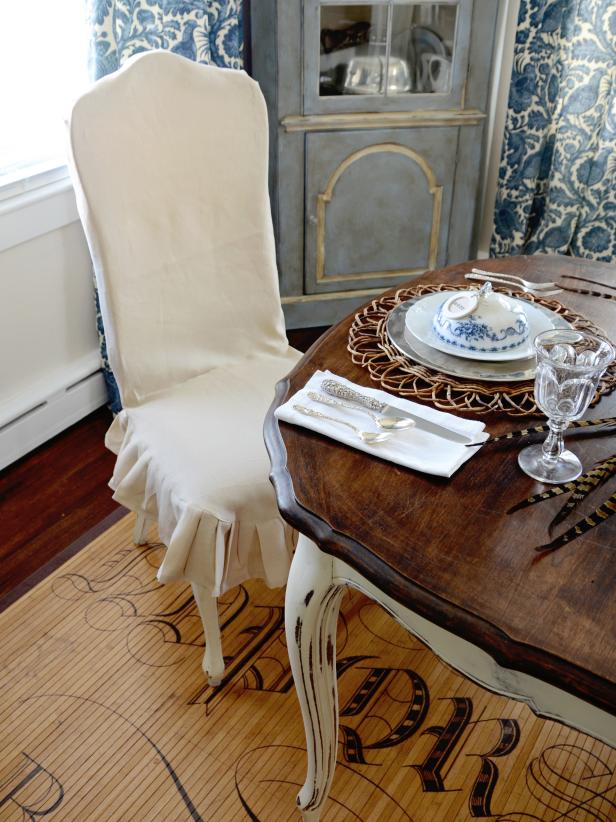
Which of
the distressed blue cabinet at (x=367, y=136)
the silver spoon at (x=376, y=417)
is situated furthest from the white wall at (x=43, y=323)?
the silver spoon at (x=376, y=417)

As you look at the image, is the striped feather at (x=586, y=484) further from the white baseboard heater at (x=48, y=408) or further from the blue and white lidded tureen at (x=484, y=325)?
the white baseboard heater at (x=48, y=408)

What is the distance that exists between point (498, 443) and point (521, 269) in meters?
Result: 0.65

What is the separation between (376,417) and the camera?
118 cm

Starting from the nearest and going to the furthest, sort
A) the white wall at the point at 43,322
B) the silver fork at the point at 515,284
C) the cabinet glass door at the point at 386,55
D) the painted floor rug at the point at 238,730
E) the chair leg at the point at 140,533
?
the painted floor rug at the point at 238,730, the silver fork at the point at 515,284, the chair leg at the point at 140,533, the white wall at the point at 43,322, the cabinet glass door at the point at 386,55

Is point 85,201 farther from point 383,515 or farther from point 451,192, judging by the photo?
point 451,192

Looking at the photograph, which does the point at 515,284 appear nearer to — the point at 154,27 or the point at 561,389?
the point at 561,389

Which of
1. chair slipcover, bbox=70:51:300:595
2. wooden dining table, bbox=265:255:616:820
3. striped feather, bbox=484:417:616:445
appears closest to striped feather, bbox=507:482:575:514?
wooden dining table, bbox=265:255:616:820

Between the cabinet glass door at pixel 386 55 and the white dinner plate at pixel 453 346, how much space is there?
131 centimetres

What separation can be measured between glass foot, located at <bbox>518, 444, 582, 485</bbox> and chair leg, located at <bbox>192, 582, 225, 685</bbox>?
0.70 m

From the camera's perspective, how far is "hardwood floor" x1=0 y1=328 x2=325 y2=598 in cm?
199

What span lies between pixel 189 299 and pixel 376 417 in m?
0.69

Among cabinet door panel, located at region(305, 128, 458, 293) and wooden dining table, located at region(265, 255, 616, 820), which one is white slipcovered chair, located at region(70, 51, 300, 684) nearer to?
wooden dining table, located at region(265, 255, 616, 820)

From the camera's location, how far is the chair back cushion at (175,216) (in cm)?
154

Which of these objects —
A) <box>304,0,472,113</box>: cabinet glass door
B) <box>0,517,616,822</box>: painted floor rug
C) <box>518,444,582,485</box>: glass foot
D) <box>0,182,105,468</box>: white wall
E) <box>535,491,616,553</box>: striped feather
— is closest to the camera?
<box>535,491,616,553</box>: striped feather
